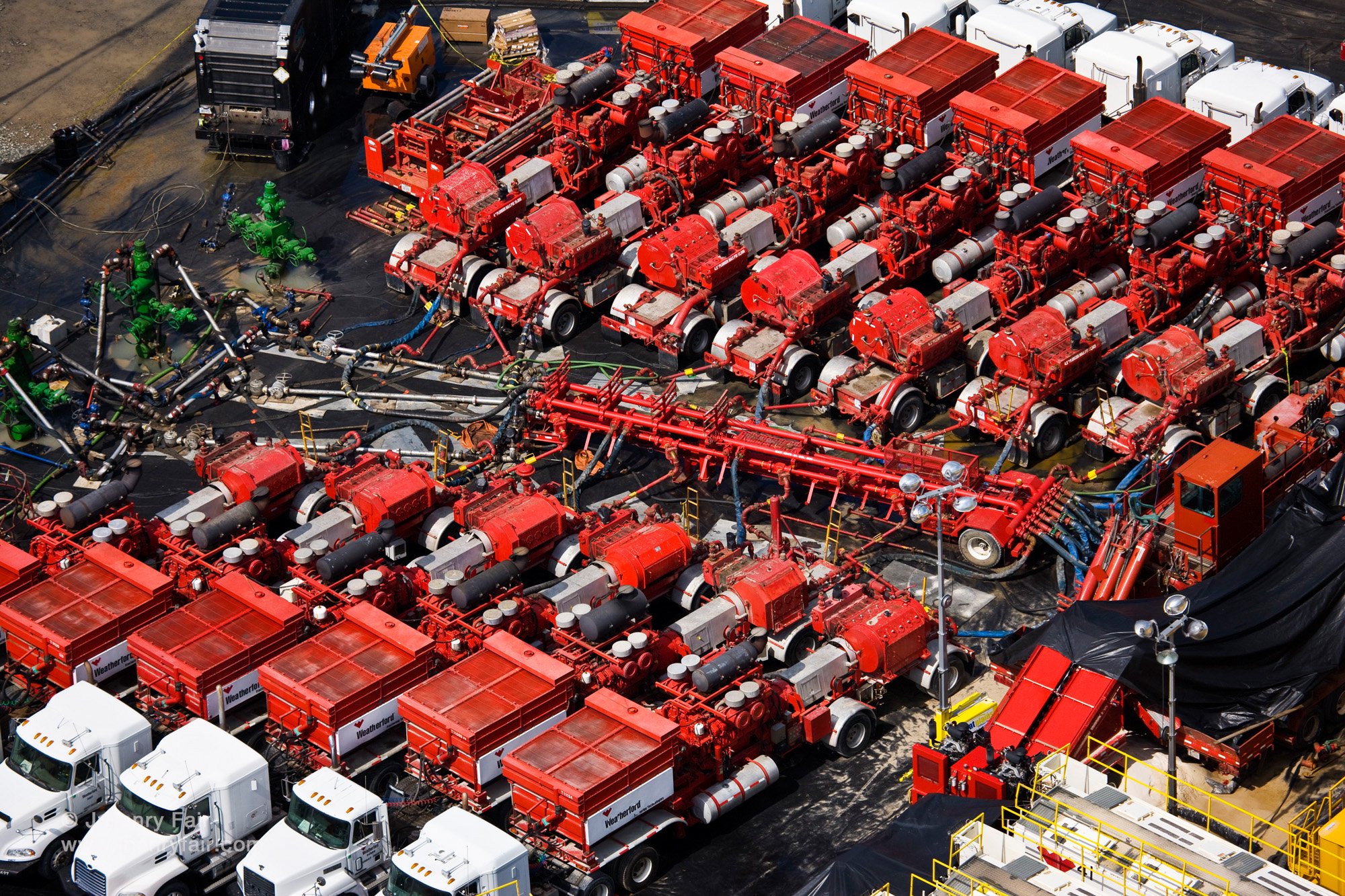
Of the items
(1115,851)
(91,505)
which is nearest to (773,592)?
(1115,851)

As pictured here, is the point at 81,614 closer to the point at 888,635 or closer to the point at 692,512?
the point at 692,512

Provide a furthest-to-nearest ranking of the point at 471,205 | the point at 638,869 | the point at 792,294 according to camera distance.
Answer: the point at 471,205 → the point at 792,294 → the point at 638,869

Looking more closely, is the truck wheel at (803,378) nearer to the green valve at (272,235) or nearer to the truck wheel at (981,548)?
the truck wheel at (981,548)

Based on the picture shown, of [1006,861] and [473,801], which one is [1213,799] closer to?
[1006,861]

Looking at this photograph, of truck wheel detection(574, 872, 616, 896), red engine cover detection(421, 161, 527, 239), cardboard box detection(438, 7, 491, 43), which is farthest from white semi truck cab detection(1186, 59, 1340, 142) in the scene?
truck wheel detection(574, 872, 616, 896)

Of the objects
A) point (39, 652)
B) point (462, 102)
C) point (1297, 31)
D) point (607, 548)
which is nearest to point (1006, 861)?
point (607, 548)

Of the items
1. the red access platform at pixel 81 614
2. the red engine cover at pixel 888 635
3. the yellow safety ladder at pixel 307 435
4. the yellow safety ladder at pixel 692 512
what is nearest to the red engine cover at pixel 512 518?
the yellow safety ladder at pixel 692 512
